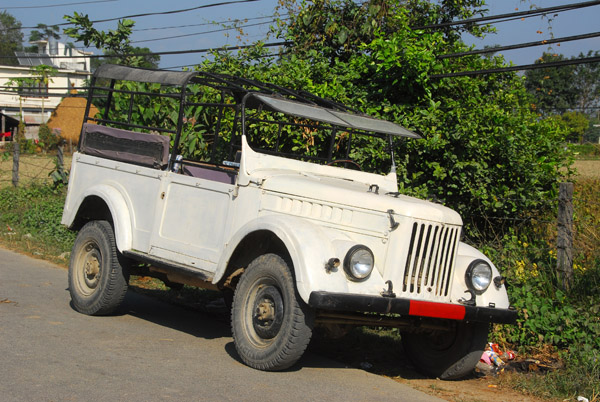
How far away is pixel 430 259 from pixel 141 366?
2291 millimetres

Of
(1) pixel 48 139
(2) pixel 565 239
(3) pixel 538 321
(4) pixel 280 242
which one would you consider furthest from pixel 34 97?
(4) pixel 280 242

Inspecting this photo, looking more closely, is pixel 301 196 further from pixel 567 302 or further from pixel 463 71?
pixel 463 71

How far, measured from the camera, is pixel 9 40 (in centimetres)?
8962

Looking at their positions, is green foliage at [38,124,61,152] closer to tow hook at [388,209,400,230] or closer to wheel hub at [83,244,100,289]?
wheel hub at [83,244,100,289]

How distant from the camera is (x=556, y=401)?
5.54 m

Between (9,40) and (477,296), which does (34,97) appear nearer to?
(9,40)

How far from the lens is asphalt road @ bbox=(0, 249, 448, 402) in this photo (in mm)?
4570

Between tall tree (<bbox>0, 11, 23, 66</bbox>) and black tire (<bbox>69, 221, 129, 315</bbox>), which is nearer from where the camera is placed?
black tire (<bbox>69, 221, 129, 315</bbox>)

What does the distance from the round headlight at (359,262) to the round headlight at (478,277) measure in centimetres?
97

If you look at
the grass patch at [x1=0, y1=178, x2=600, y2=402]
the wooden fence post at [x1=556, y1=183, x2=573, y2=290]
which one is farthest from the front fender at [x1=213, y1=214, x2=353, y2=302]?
the wooden fence post at [x1=556, y1=183, x2=573, y2=290]

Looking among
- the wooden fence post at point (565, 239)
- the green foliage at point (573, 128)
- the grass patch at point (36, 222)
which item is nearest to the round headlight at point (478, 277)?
the wooden fence post at point (565, 239)

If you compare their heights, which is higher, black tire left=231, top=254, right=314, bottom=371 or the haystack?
the haystack

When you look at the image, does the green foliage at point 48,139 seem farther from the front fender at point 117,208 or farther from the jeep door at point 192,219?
the jeep door at point 192,219

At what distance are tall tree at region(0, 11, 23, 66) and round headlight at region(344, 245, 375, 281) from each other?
252 ft
